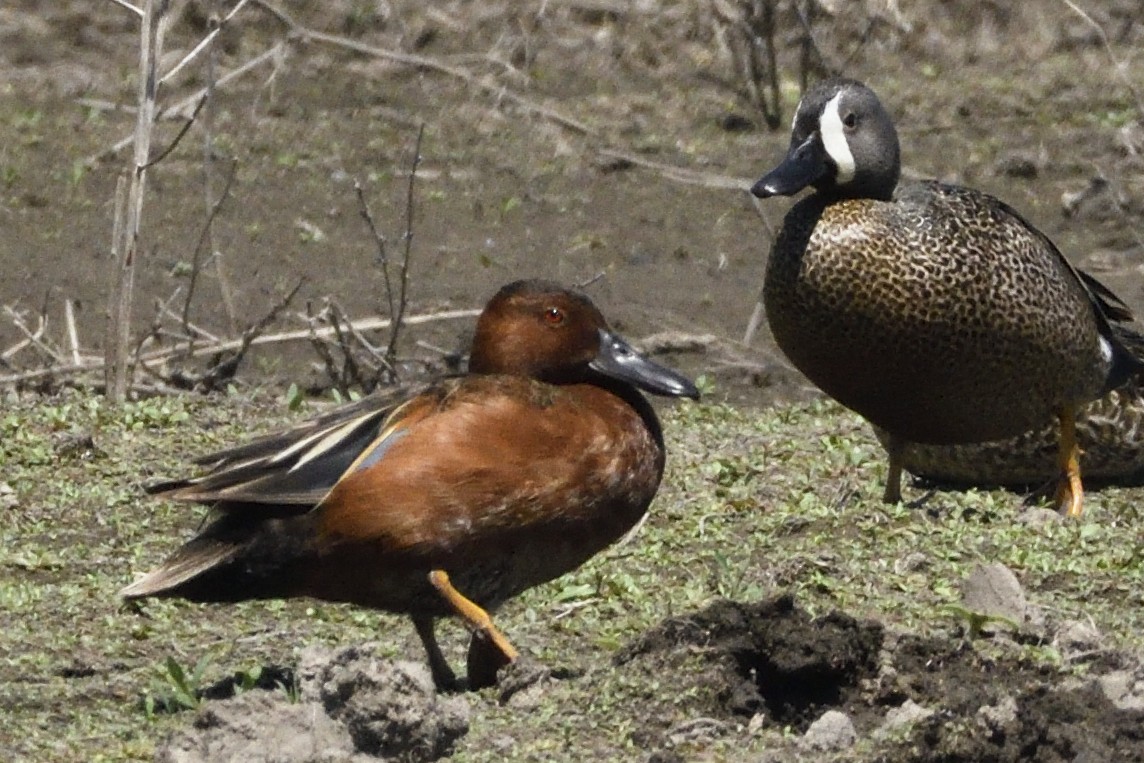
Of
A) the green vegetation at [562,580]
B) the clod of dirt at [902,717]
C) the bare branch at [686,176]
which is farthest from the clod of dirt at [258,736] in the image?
the bare branch at [686,176]

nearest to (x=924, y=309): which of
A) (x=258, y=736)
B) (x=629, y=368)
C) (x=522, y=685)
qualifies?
(x=629, y=368)

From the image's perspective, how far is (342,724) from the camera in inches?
148

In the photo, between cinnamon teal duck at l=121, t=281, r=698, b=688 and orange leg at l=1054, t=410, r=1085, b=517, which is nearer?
cinnamon teal duck at l=121, t=281, r=698, b=688

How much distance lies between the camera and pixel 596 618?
4.92 meters

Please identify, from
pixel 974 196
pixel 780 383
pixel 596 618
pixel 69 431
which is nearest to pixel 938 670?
pixel 596 618

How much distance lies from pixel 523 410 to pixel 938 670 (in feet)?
3.26

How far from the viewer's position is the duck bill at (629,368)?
193 inches

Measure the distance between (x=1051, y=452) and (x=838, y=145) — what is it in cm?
133

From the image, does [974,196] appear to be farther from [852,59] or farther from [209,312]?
[852,59]

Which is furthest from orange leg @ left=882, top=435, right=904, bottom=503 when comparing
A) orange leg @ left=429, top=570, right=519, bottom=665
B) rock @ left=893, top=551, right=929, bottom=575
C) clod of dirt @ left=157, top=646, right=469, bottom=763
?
clod of dirt @ left=157, top=646, right=469, bottom=763

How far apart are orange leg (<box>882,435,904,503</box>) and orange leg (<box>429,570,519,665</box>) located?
81.4 inches

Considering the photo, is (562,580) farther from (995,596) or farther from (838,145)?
(838,145)

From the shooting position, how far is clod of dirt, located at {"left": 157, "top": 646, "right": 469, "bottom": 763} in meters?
3.68

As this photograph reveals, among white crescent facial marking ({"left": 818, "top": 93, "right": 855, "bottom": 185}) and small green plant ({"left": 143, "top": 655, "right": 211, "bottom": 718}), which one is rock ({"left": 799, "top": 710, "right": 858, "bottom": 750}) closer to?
small green plant ({"left": 143, "top": 655, "right": 211, "bottom": 718})
